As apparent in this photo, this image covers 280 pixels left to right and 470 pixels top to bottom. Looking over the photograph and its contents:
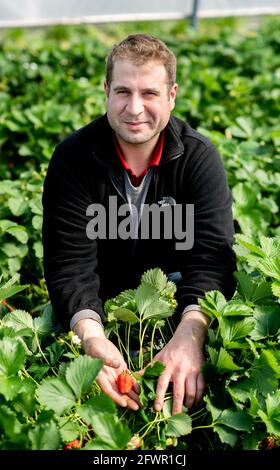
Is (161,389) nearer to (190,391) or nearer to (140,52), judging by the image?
(190,391)

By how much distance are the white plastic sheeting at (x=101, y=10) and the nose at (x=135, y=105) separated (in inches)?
253

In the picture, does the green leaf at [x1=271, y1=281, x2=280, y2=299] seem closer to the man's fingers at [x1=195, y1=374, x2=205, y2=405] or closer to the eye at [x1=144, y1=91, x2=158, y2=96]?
the man's fingers at [x1=195, y1=374, x2=205, y2=405]

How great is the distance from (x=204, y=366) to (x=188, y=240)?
0.55 metres

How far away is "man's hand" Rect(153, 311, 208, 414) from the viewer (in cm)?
181

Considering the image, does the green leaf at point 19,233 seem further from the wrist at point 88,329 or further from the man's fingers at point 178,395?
the man's fingers at point 178,395

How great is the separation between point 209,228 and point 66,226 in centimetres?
46

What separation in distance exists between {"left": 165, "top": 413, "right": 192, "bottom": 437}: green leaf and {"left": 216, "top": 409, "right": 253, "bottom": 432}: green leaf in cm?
8

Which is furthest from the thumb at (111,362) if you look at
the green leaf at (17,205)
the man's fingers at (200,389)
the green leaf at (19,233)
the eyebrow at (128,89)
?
the green leaf at (17,205)

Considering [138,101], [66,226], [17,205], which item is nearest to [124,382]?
[66,226]

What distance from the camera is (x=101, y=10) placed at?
27.3ft

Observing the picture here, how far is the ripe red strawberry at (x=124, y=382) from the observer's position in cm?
178

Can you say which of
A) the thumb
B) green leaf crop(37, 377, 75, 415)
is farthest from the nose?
green leaf crop(37, 377, 75, 415)
